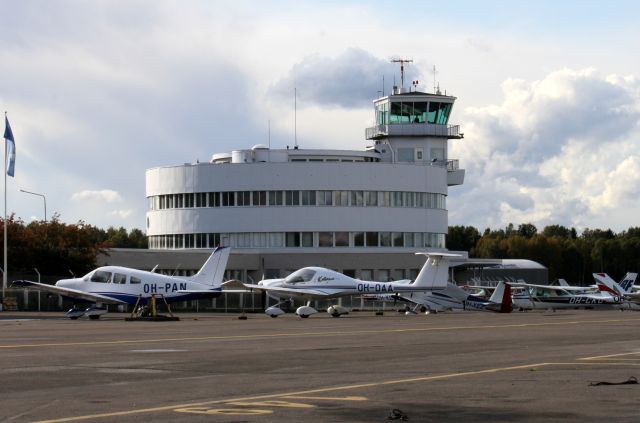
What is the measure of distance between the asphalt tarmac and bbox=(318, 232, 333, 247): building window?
5976 cm

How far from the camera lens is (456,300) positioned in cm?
5997

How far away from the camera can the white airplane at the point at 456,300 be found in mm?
58594

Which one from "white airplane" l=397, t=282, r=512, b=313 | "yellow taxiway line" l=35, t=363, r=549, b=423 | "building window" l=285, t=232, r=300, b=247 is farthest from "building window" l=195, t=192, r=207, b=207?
"yellow taxiway line" l=35, t=363, r=549, b=423

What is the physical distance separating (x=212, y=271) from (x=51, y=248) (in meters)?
28.3

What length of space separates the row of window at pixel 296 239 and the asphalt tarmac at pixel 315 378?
195ft

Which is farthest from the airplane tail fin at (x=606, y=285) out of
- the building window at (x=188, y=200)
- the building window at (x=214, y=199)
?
the building window at (x=188, y=200)

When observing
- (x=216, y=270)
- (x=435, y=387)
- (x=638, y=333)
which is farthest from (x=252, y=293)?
(x=435, y=387)

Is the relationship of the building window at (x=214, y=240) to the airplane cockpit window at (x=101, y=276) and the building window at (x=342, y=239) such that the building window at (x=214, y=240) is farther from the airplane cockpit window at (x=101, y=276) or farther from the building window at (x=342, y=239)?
the airplane cockpit window at (x=101, y=276)

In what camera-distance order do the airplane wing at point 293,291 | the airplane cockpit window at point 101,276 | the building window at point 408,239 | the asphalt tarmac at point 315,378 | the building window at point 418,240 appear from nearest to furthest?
the asphalt tarmac at point 315,378 < the airplane cockpit window at point 101,276 < the airplane wing at point 293,291 < the building window at point 408,239 < the building window at point 418,240

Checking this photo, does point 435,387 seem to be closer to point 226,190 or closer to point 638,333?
point 638,333

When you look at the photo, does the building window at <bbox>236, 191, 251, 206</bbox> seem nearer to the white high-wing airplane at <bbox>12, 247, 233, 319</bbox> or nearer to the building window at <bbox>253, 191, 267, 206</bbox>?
the building window at <bbox>253, 191, 267, 206</bbox>

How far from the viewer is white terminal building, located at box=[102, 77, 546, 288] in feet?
299

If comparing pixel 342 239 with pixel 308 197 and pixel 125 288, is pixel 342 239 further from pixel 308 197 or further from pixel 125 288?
pixel 125 288

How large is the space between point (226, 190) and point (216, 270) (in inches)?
1567
